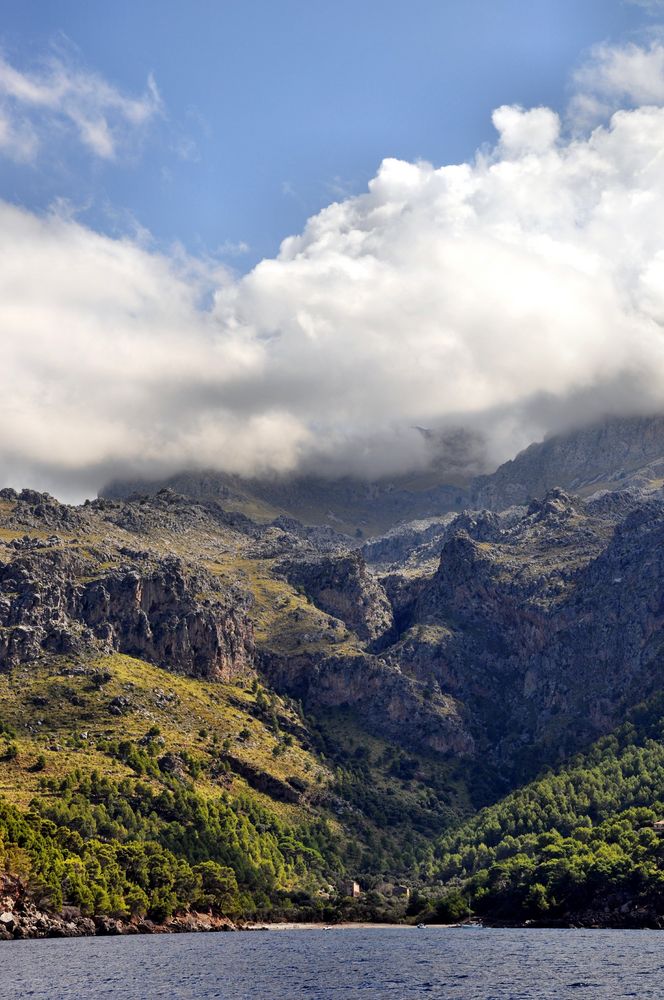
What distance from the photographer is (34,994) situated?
17200 centimetres

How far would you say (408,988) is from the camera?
187 metres

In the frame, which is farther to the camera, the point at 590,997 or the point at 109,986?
the point at 109,986

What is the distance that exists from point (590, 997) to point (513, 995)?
12297 mm

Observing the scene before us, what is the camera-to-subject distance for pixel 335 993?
600 feet

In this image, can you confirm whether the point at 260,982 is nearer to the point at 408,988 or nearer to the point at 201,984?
the point at 201,984

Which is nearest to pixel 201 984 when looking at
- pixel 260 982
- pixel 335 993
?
pixel 260 982

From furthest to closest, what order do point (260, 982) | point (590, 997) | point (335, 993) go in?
1. point (260, 982)
2. point (335, 993)
3. point (590, 997)

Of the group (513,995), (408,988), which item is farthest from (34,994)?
(513,995)

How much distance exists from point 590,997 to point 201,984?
223 feet

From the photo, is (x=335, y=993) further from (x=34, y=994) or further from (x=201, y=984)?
(x=34, y=994)

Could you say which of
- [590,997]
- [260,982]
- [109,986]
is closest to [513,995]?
[590,997]

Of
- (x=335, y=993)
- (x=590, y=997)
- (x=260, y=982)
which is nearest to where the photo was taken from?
(x=590, y=997)

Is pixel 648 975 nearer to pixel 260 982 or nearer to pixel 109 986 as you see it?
pixel 260 982

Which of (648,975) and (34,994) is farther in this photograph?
(648,975)
